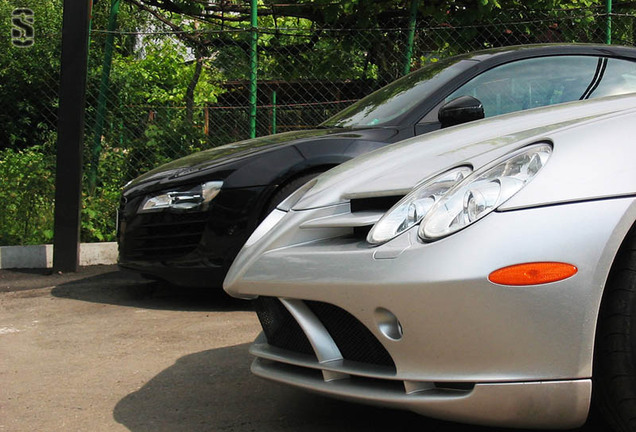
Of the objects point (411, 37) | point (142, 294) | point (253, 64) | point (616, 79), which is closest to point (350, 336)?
point (616, 79)

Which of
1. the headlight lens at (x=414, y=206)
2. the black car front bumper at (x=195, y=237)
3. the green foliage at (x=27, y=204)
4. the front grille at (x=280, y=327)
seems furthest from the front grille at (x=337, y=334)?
the green foliage at (x=27, y=204)

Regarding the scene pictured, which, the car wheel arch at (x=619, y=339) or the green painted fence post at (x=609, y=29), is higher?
the green painted fence post at (x=609, y=29)

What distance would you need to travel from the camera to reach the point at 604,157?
2.28 m

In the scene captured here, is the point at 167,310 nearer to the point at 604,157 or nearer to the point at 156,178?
the point at 156,178

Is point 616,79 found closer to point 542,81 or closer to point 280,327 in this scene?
point 542,81

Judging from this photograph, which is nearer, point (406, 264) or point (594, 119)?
point (406, 264)

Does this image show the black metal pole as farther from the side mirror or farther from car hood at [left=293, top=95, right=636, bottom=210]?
car hood at [left=293, top=95, right=636, bottom=210]

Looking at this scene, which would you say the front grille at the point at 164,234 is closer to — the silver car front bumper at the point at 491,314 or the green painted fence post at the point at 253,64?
the green painted fence post at the point at 253,64

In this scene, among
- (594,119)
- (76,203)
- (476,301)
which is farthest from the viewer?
(76,203)

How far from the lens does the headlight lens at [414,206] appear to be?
7.84 feet

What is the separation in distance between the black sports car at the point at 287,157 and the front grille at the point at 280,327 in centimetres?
207

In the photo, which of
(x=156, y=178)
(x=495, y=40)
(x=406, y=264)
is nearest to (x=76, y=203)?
(x=156, y=178)

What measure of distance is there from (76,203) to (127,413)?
3699 millimetres

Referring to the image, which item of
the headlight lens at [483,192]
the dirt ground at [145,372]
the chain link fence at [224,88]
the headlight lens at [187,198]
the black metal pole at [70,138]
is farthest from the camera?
the chain link fence at [224,88]
